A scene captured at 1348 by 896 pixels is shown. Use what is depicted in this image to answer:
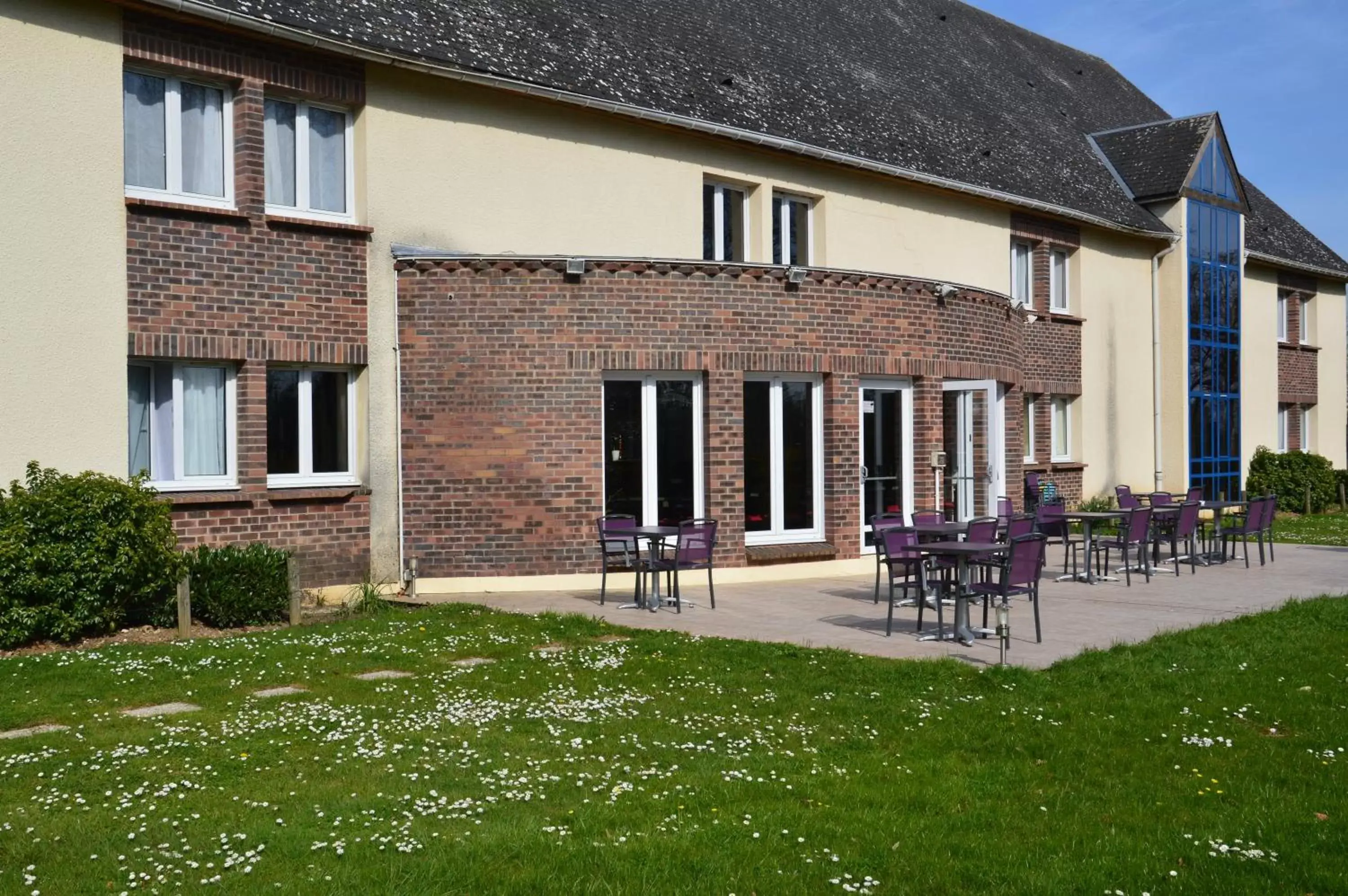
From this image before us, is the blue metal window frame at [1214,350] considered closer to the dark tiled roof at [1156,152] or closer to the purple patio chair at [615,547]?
the dark tiled roof at [1156,152]

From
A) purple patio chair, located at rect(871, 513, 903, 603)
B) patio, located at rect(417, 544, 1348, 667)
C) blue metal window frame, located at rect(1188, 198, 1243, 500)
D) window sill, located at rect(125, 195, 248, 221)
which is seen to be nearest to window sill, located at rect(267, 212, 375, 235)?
window sill, located at rect(125, 195, 248, 221)

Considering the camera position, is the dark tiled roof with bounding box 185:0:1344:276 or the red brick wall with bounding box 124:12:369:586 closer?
the red brick wall with bounding box 124:12:369:586

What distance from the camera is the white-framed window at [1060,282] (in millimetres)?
25422

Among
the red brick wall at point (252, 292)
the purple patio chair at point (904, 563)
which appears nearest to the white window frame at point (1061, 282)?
the purple patio chair at point (904, 563)

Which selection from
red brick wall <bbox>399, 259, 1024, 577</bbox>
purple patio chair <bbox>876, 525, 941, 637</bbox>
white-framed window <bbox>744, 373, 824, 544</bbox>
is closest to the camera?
purple patio chair <bbox>876, 525, 941, 637</bbox>

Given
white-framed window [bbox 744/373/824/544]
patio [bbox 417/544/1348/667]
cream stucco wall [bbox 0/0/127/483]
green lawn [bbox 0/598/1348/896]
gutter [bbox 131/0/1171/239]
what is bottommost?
green lawn [bbox 0/598/1348/896]

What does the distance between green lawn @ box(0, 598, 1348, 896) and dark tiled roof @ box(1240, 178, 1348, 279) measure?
2534cm

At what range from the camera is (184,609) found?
11453 mm

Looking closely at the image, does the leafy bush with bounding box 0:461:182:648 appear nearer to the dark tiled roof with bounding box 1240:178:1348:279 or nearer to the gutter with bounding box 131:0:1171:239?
the gutter with bounding box 131:0:1171:239

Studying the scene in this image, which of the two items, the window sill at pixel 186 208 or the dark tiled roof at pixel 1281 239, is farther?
the dark tiled roof at pixel 1281 239

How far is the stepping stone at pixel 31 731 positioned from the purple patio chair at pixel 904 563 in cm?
664

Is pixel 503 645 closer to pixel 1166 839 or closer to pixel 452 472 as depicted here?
pixel 452 472

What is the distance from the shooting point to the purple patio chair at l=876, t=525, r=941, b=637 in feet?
37.0

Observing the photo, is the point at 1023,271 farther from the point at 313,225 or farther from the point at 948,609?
the point at 313,225
